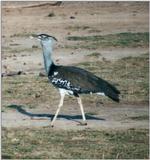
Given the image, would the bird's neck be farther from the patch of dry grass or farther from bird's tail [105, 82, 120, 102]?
the patch of dry grass

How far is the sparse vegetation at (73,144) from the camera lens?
9969 millimetres

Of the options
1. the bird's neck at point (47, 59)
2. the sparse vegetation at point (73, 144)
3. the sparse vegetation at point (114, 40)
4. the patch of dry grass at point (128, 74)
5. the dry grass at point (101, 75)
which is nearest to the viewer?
the sparse vegetation at point (73, 144)

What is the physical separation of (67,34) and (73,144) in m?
15.5

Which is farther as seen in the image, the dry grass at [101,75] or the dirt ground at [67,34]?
the dry grass at [101,75]

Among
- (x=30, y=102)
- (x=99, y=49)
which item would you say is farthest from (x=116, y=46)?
(x=30, y=102)

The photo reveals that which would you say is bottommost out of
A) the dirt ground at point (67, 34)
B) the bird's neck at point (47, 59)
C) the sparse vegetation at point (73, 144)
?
the dirt ground at point (67, 34)

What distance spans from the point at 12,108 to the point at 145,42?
1063 cm

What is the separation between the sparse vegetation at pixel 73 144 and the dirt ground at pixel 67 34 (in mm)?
544

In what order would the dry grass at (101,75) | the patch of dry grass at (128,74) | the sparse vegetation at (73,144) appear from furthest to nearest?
the patch of dry grass at (128,74) < the dry grass at (101,75) < the sparse vegetation at (73,144)

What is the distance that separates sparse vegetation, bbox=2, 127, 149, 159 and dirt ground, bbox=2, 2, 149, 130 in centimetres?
54

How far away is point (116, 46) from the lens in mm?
22500

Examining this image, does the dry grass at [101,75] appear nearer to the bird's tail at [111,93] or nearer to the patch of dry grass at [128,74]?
the patch of dry grass at [128,74]

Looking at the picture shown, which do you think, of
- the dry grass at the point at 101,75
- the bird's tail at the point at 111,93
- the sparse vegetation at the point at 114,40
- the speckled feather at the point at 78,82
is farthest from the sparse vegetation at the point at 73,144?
the sparse vegetation at the point at 114,40

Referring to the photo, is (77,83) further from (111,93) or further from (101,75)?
(101,75)
